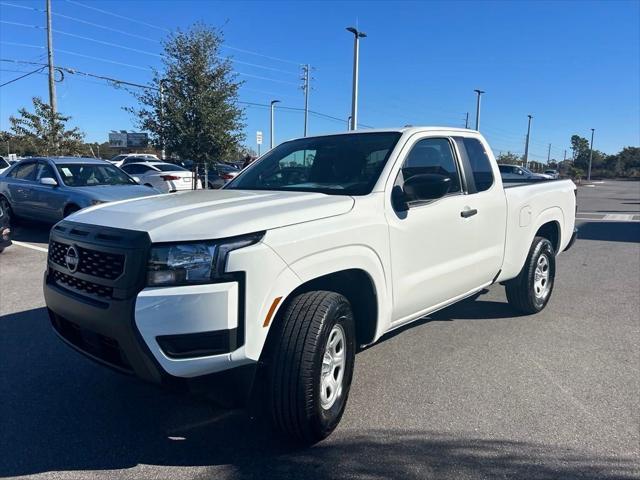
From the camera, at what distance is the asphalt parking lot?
9.55 ft

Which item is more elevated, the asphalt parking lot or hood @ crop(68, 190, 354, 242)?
hood @ crop(68, 190, 354, 242)

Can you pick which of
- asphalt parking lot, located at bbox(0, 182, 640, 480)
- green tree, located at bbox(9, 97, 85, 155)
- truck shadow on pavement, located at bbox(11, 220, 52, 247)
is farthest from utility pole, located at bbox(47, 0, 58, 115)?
asphalt parking lot, located at bbox(0, 182, 640, 480)

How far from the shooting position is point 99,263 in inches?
113

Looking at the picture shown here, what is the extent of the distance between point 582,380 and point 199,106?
14.9 meters

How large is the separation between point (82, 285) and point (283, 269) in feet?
3.84

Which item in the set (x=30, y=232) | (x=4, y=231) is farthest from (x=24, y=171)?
(x=4, y=231)

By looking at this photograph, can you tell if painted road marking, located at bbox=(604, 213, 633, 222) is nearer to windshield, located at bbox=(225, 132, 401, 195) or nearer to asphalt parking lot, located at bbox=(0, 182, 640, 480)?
asphalt parking lot, located at bbox=(0, 182, 640, 480)

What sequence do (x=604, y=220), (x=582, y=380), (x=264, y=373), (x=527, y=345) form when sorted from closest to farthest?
1. (x=264, y=373)
2. (x=582, y=380)
3. (x=527, y=345)
4. (x=604, y=220)

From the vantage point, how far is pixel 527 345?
482 centimetres

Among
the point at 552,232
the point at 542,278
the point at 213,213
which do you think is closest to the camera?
the point at 213,213

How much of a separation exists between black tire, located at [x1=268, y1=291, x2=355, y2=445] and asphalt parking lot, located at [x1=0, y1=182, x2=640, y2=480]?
22cm

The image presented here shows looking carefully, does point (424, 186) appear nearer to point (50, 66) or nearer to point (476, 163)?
point (476, 163)

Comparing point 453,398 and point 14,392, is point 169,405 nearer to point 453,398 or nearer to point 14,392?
point 14,392

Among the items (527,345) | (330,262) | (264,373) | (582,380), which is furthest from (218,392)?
(527,345)
